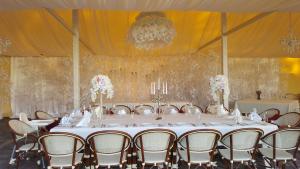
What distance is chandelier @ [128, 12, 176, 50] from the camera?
21.5ft

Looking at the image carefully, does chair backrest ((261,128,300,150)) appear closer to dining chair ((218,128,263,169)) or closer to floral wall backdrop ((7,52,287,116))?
dining chair ((218,128,263,169))

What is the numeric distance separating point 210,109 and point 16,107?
31.5ft

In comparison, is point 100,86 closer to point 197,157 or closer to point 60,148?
point 60,148

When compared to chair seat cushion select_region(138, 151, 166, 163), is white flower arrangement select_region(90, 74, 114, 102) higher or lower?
higher

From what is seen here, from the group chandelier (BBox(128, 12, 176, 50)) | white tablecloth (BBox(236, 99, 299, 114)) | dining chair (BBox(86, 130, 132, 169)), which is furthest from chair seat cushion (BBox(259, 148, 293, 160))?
white tablecloth (BBox(236, 99, 299, 114))

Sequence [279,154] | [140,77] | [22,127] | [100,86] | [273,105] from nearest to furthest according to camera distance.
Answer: [279,154] < [100,86] < [22,127] < [273,105] < [140,77]

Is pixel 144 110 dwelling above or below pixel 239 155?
above

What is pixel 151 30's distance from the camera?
21.4ft

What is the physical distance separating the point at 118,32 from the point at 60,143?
7043 millimetres

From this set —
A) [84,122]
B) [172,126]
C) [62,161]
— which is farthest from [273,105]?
[62,161]

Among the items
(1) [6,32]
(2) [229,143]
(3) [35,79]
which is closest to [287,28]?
(2) [229,143]

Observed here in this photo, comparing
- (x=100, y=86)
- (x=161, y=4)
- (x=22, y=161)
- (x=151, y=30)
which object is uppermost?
(x=161, y=4)

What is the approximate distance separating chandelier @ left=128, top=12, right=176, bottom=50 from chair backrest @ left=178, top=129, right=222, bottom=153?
2.77 metres

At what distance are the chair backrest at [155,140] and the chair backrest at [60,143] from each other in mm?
794
